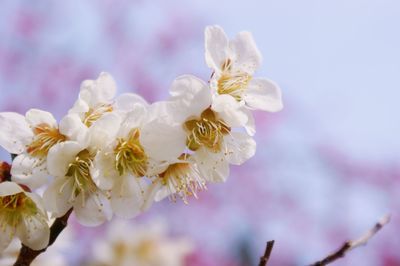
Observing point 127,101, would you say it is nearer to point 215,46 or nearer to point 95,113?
point 95,113

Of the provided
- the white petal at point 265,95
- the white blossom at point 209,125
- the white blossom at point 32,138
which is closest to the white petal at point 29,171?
the white blossom at point 32,138

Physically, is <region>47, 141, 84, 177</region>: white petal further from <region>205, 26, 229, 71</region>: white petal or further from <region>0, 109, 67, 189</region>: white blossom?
<region>205, 26, 229, 71</region>: white petal

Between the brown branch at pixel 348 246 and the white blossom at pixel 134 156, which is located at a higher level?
the brown branch at pixel 348 246

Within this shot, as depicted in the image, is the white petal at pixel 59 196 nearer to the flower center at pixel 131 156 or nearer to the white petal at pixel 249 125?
the flower center at pixel 131 156

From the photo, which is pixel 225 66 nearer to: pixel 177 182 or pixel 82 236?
pixel 177 182

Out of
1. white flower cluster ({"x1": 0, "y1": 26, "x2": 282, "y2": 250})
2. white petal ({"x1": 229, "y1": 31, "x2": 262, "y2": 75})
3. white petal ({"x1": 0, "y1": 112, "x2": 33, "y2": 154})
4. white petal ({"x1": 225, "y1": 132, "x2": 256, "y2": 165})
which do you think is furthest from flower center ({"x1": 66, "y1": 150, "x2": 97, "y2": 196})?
white petal ({"x1": 229, "y1": 31, "x2": 262, "y2": 75})

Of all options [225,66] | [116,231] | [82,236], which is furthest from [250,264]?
[225,66]
